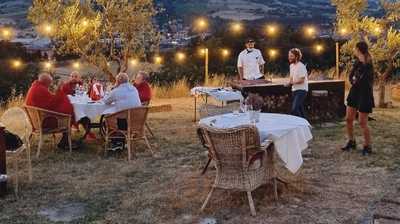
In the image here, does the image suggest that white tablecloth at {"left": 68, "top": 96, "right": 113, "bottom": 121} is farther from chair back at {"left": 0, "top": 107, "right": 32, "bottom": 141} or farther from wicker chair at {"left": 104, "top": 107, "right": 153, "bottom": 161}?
chair back at {"left": 0, "top": 107, "right": 32, "bottom": 141}

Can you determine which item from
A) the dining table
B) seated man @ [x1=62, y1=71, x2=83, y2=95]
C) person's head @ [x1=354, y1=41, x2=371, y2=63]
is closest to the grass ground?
the dining table

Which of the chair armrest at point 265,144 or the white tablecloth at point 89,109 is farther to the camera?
the white tablecloth at point 89,109

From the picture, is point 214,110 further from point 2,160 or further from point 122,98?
point 2,160

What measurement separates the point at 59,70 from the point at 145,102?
8.24 m

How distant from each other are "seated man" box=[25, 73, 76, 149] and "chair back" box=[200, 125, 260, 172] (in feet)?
10.8

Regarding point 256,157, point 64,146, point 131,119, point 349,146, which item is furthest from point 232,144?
point 64,146

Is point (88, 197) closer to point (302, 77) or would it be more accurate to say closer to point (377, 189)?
point (377, 189)

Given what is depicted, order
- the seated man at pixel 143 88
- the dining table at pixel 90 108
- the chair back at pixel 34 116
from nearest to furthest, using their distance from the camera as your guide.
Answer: the chair back at pixel 34 116 < the dining table at pixel 90 108 < the seated man at pixel 143 88

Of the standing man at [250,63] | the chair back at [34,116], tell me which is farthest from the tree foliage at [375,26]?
the chair back at [34,116]

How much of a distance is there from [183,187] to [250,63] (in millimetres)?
5139

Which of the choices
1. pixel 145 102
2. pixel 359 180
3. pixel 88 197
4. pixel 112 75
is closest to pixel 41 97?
pixel 145 102

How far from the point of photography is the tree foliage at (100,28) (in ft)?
38.2

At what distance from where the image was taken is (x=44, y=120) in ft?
25.8

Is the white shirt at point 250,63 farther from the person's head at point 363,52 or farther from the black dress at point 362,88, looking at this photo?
the person's head at point 363,52
